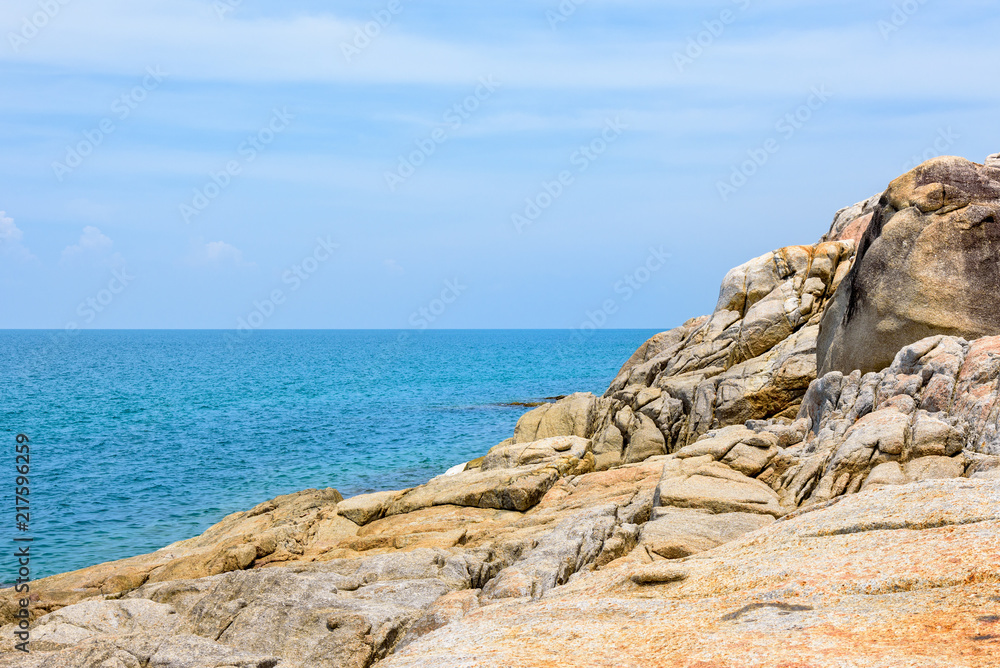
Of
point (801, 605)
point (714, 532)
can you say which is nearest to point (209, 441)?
point (714, 532)

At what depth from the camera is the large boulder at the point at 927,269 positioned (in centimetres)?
2006

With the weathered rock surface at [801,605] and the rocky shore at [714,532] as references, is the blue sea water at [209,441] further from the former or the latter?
the weathered rock surface at [801,605]

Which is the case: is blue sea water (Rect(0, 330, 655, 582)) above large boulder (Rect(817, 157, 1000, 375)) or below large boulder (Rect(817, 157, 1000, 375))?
below

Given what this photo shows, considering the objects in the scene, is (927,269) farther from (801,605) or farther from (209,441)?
(209,441)

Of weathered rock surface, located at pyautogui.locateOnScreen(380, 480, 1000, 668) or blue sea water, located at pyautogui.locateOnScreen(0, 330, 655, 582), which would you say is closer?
weathered rock surface, located at pyautogui.locateOnScreen(380, 480, 1000, 668)

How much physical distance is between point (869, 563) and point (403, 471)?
33.0m

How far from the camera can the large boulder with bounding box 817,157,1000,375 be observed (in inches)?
790

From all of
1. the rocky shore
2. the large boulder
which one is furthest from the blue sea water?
the large boulder

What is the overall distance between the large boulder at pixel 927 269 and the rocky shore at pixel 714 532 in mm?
66

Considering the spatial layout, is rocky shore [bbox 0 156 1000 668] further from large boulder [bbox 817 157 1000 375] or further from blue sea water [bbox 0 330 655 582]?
blue sea water [bbox 0 330 655 582]

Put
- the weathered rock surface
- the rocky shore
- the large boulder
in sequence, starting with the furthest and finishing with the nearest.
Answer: the large boulder → the rocky shore → the weathered rock surface

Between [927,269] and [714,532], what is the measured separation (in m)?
12.0

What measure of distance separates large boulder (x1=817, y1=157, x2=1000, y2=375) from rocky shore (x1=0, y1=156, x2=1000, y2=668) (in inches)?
2.6

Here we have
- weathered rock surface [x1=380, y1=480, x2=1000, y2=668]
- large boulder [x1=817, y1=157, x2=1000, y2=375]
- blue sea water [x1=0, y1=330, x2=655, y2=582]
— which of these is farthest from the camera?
blue sea water [x1=0, y1=330, x2=655, y2=582]
